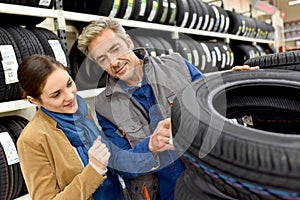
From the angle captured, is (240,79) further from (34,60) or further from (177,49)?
(177,49)

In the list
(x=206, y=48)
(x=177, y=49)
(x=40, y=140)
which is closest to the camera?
(x=40, y=140)

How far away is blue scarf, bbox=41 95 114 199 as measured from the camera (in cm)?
107

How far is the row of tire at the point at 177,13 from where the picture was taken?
2152 millimetres

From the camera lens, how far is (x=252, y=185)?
→ 583 millimetres

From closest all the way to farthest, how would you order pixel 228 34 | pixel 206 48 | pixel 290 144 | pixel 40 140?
pixel 290 144
pixel 40 140
pixel 206 48
pixel 228 34

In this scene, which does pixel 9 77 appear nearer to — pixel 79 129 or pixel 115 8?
pixel 79 129

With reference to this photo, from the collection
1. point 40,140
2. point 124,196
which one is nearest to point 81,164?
point 40,140

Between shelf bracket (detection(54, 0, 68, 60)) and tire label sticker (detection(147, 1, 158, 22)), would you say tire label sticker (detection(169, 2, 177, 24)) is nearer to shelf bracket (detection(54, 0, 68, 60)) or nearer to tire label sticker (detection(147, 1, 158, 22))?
tire label sticker (detection(147, 1, 158, 22))

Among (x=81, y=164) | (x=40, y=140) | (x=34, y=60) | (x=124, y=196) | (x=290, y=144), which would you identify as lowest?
(x=124, y=196)

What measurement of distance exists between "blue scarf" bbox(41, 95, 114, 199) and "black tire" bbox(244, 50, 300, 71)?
0.81 meters

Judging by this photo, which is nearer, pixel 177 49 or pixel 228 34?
pixel 177 49

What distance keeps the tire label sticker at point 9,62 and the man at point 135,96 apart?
1.78 feet

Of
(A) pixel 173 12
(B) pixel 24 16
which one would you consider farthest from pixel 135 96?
(A) pixel 173 12

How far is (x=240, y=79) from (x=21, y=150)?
78 cm
